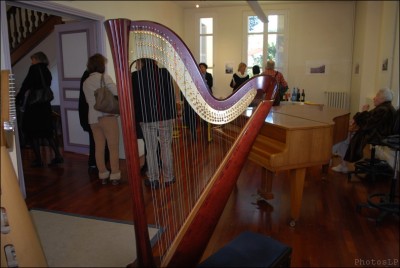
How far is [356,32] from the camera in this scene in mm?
6812

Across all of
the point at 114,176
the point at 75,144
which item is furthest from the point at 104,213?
the point at 75,144

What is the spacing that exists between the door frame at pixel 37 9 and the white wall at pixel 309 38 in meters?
3.86

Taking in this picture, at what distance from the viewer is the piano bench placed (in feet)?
4.67

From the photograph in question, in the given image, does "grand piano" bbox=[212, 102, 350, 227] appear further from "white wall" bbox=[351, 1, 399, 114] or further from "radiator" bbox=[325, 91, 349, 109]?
"radiator" bbox=[325, 91, 349, 109]

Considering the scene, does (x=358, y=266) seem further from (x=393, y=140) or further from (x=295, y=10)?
(x=295, y=10)

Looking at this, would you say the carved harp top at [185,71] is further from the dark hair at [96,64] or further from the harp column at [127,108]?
the dark hair at [96,64]

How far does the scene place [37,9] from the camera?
3605mm

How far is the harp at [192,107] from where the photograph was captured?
3.55 feet

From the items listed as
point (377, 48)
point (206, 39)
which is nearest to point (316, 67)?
point (377, 48)

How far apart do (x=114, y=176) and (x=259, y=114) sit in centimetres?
222

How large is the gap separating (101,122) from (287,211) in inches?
84.2

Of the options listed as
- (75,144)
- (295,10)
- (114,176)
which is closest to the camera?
(114,176)

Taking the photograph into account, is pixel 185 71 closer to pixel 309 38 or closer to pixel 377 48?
pixel 377 48

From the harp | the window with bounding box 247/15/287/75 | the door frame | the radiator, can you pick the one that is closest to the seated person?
the harp
